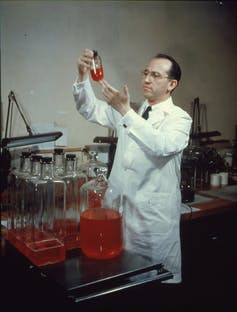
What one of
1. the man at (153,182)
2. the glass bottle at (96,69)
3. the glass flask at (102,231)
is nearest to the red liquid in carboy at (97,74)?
the glass bottle at (96,69)

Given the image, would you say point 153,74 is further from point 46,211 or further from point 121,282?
point 121,282

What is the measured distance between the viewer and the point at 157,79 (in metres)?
1.68

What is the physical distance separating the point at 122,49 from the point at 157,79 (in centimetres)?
50

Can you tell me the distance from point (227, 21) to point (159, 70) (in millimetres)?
665

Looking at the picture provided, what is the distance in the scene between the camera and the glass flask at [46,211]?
1030mm

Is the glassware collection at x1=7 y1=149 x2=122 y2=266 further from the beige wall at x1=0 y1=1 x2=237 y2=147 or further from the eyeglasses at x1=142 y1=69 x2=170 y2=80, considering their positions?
the beige wall at x1=0 y1=1 x2=237 y2=147

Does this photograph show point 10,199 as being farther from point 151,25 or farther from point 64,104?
point 151,25

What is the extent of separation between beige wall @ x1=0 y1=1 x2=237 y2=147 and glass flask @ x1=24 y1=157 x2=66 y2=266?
0.91m

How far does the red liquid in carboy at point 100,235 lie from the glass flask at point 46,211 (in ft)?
0.21

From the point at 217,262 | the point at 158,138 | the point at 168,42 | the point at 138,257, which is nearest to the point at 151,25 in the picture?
the point at 168,42

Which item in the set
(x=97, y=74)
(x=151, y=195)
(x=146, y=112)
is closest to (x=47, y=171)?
(x=97, y=74)

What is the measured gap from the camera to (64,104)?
6.55ft

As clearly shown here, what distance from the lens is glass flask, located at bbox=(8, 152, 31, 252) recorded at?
42.6 inches

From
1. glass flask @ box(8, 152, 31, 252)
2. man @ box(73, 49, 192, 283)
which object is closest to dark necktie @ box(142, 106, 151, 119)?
man @ box(73, 49, 192, 283)
